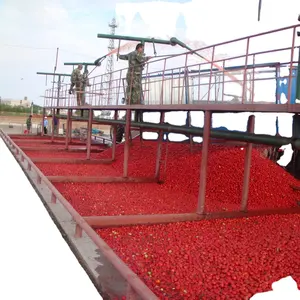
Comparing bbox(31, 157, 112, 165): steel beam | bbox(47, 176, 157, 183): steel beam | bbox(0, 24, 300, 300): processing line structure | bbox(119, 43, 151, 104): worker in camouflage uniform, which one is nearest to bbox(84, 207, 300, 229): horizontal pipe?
bbox(0, 24, 300, 300): processing line structure

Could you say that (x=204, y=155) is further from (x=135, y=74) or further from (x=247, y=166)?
(x=135, y=74)

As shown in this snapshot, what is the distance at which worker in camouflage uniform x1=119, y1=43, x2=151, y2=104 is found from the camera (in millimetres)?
11500

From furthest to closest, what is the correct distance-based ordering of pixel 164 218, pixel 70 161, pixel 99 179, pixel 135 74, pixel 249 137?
pixel 70 161 < pixel 135 74 < pixel 99 179 < pixel 249 137 < pixel 164 218

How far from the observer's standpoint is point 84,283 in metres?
4.40

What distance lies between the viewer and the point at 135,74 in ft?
37.9

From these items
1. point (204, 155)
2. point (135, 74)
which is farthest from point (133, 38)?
point (204, 155)

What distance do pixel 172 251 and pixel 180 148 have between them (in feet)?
28.6

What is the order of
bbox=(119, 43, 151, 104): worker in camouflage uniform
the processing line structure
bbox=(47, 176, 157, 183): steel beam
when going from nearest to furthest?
1. the processing line structure
2. bbox=(47, 176, 157, 183): steel beam
3. bbox=(119, 43, 151, 104): worker in camouflage uniform

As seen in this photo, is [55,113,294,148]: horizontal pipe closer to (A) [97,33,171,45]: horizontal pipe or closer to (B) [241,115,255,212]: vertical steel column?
(B) [241,115,255,212]: vertical steel column

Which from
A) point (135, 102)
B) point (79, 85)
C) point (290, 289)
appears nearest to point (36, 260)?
point (290, 289)

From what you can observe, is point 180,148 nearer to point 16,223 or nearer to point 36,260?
point 16,223

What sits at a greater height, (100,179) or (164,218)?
(100,179)

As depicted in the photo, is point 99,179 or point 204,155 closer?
point 204,155

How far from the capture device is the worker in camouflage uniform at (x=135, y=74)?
453 inches
